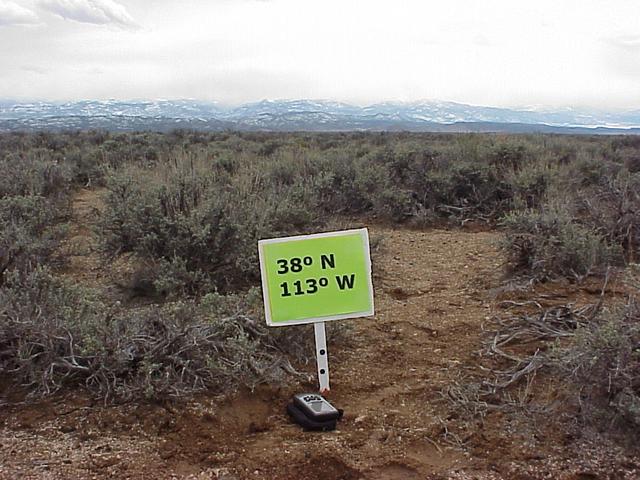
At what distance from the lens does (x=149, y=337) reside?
10.8 feet

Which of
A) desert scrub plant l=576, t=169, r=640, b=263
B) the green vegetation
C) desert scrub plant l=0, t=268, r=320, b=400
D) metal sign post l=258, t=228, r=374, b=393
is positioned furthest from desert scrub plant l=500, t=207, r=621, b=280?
desert scrub plant l=0, t=268, r=320, b=400

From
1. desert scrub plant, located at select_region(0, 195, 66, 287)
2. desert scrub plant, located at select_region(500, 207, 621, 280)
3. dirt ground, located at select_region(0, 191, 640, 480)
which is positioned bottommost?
dirt ground, located at select_region(0, 191, 640, 480)

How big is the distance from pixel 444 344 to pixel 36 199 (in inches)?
185

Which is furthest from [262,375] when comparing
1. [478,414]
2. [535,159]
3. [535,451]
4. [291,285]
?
[535,159]

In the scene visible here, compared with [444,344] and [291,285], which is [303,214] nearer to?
[444,344]

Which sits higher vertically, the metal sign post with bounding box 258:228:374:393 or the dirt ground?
the metal sign post with bounding box 258:228:374:393

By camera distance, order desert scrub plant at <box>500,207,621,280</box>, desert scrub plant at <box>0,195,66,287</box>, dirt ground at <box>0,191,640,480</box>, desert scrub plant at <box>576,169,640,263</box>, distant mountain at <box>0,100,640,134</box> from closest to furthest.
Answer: dirt ground at <box>0,191,640,480</box> → desert scrub plant at <box>0,195,66,287</box> → desert scrub plant at <box>500,207,621,280</box> → desert scrub plant at <box>576,169,640,263</box> → distant mountain at <box>0,100,640,134</box>

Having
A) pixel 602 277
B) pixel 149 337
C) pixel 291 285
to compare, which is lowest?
pixel 602 277

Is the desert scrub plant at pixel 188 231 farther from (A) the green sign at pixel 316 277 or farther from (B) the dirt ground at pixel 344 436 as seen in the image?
(A) the green sign at pixel 316 277

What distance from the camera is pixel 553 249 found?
5.29 m

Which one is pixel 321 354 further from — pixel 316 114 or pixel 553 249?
pixel 316 114

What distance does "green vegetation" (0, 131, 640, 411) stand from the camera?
319cm

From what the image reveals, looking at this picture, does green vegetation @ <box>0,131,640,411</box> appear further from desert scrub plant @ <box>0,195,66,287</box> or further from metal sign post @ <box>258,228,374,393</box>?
metal sign post @ <box>258,228,374,393</box>

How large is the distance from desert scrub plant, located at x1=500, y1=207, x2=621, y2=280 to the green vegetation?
0.05 feet
